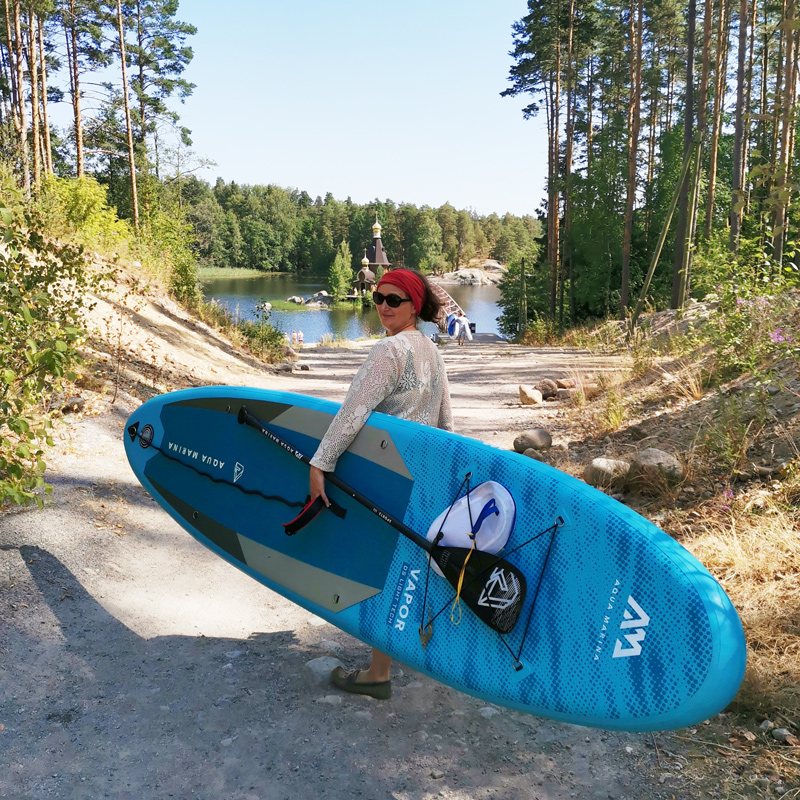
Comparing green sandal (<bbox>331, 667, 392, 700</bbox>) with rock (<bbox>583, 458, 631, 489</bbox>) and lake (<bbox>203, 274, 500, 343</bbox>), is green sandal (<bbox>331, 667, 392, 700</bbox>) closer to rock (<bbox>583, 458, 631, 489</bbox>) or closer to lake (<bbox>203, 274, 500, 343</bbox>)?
rock (<bbox>583, 458, 631, 489</bbox>)

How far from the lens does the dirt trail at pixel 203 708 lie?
228 centimetres

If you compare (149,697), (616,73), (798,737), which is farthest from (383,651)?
(616,73)

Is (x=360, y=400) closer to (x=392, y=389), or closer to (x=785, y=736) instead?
(x=392, y=389)

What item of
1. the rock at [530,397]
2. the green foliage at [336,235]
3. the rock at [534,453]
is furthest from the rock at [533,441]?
the green foliage at [336,235]

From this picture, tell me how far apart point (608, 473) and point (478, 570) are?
296 centimetres

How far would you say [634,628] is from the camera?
6.84 feet

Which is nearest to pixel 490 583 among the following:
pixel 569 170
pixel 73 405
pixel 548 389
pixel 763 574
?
pixel 763 574

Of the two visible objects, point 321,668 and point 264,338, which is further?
point 264,338

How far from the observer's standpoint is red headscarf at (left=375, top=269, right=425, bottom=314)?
273 cm

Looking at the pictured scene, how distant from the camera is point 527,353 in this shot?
57.1 feet

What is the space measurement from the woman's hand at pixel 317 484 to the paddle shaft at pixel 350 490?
0.04 metres

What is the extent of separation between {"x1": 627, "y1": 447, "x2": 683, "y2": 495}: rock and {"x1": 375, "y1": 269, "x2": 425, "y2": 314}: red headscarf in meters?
2.79

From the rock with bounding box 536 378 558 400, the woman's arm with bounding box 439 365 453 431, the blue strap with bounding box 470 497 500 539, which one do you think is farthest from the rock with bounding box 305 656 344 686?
the rock with bounding box 536 378 558 400

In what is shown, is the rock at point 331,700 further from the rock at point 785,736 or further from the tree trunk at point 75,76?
the tree trunk at point 75,76
